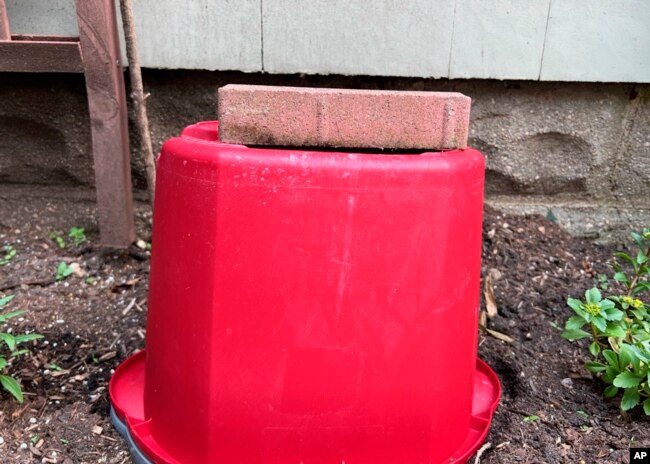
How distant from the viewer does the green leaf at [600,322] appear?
129 centimetres

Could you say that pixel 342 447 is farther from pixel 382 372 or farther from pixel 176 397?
pixel 176 397

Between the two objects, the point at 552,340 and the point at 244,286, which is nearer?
the point at 244,286

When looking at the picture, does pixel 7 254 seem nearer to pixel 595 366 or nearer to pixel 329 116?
pixel 329 116

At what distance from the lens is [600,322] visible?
4.27 ft

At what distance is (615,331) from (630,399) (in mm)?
159

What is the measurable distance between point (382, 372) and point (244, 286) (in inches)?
12.0

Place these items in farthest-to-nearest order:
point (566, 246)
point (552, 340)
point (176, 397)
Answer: point (566, 246), point (552, 340), point (176, 397)

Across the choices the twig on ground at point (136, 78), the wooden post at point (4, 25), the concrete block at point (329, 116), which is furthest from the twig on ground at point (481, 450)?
the wooden post at point (4, 25)

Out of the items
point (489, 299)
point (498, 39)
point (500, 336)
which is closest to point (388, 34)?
point (498, 39)

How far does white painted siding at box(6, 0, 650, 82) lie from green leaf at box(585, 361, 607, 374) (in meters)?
1.04

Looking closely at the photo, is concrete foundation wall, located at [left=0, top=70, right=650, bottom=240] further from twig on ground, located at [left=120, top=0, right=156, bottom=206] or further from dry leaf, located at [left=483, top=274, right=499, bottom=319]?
dry leaf, located at [left=483, top=274, right=499, bottom=319]

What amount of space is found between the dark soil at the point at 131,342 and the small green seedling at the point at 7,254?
2cm

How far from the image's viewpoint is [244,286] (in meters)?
0.99

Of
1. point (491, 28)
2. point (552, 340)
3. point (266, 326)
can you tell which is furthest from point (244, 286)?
point (491, 28)
